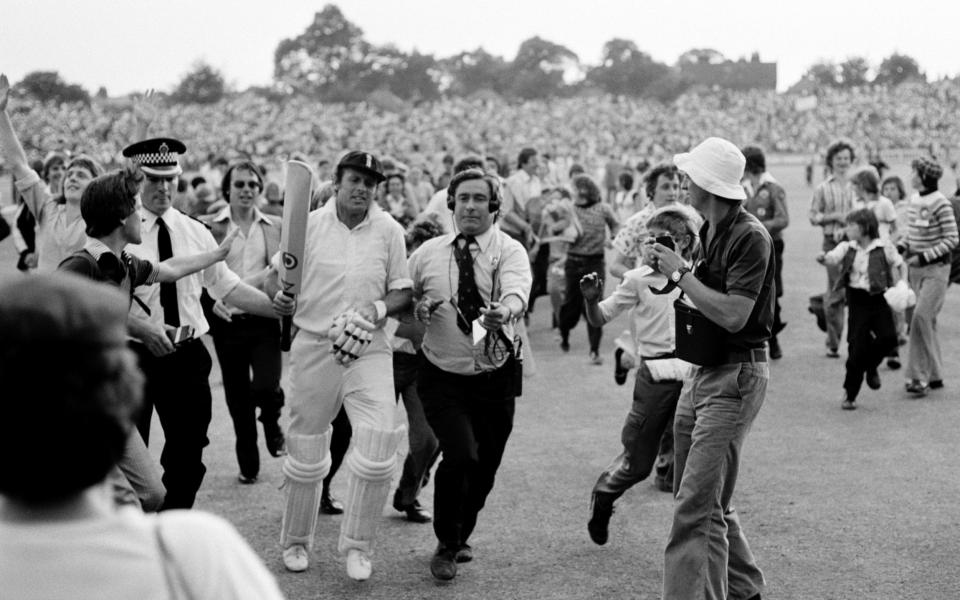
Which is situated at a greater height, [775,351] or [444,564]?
[775,351]

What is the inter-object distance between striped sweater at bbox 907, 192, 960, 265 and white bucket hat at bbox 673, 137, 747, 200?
5.69m

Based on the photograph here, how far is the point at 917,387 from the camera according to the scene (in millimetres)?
9703

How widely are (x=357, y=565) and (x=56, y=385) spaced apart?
4.18 meters

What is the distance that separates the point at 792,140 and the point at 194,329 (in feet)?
195

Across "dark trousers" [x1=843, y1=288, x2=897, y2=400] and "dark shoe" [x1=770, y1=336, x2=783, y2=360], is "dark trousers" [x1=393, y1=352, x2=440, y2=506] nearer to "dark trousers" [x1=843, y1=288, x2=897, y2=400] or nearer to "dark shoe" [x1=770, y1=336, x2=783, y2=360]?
"dark trousers" [x1=843, y1=288, x2=897, y2=400]

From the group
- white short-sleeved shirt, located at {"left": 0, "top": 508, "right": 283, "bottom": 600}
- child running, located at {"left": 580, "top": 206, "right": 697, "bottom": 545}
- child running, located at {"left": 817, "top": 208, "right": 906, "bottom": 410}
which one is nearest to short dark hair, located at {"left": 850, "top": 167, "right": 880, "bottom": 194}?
child running, located at {"left": 817, "top": 208, "right": 906, "bottom": 410}

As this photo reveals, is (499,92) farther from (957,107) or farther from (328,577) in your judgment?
(328,577)

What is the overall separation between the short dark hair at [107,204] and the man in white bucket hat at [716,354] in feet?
7.19

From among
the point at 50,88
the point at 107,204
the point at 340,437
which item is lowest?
Result: the point at 50,88

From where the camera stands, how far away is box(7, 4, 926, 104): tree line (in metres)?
112

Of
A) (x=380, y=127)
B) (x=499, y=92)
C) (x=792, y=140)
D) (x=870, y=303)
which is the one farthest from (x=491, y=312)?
(x=499, y=92)

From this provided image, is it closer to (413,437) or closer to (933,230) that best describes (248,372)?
(413,437)

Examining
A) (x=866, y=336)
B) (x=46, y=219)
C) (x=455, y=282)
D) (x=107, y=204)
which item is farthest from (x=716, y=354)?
(x=866, y=336)

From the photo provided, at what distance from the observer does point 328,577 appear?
5676mm
